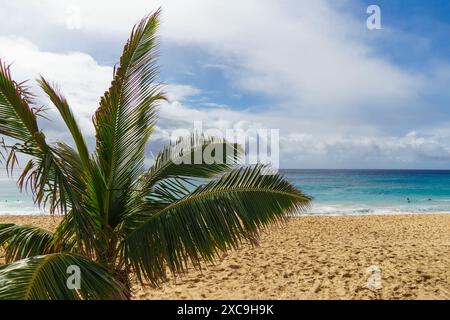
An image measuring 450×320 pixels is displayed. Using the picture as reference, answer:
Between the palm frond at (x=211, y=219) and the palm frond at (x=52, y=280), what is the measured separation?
628 millimetres

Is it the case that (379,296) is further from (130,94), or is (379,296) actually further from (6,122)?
(6,122)

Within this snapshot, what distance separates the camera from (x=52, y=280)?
2.59 metres

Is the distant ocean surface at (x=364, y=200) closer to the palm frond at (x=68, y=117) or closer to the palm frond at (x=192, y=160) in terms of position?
the palm frond at (x=192, y=160)

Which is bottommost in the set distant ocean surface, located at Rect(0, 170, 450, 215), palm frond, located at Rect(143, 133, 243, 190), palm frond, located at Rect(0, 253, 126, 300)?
distant ocean surface, located at Rect(0, 170, 450, 215)

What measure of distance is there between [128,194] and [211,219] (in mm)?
1246

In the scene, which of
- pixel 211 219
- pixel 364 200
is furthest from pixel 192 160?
pixel 364 200

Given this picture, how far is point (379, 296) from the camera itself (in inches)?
247

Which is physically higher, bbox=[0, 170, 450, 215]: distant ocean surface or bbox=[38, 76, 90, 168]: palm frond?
bbox=[38, 76, 90, 168]: palm frond

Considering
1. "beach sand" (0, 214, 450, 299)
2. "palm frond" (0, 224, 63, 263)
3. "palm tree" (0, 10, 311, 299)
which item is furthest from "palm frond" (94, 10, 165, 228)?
"beach sand" (0, 214, 450, 299)

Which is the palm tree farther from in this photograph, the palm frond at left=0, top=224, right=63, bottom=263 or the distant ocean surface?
the distant ocean surface

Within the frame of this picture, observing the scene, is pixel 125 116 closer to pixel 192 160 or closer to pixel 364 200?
pixel 192 160

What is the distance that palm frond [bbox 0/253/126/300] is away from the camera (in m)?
2.44
